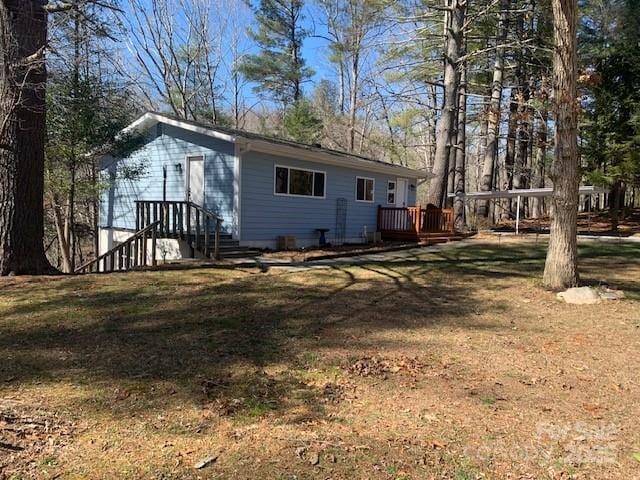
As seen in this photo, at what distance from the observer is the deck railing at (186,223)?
10.1 meters

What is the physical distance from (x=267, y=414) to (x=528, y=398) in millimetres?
1988

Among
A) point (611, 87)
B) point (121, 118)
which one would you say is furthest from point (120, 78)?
point (611, 87)

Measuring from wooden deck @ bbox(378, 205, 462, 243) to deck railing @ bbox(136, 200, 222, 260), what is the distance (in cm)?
673

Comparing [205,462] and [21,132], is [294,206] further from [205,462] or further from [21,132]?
[205,462]

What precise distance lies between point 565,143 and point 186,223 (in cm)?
839

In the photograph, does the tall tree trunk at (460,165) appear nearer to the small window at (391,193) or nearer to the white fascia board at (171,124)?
the small window at (391,193)

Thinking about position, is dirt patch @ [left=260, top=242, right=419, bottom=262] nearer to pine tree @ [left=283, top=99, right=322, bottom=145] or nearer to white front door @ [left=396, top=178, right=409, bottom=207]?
white front door @ [left=396, top=178, right=409, bottom=207]

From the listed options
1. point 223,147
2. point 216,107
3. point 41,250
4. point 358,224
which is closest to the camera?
A: point 41,250

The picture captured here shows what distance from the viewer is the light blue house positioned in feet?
38.0

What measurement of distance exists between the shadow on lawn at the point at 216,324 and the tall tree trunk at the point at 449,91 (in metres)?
8.49

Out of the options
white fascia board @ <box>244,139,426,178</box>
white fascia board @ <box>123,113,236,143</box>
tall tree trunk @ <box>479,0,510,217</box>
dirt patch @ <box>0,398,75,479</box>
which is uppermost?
tall tree trunk @ <box>479,0,510,217</box>

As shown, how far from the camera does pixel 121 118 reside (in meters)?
12.3

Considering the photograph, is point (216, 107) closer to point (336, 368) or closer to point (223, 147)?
point (223, 147)

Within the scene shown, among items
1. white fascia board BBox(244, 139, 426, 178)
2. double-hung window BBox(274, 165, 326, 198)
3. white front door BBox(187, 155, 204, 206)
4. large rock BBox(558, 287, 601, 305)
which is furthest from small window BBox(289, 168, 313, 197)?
large rock BBox(558, 287, 601, 305)
